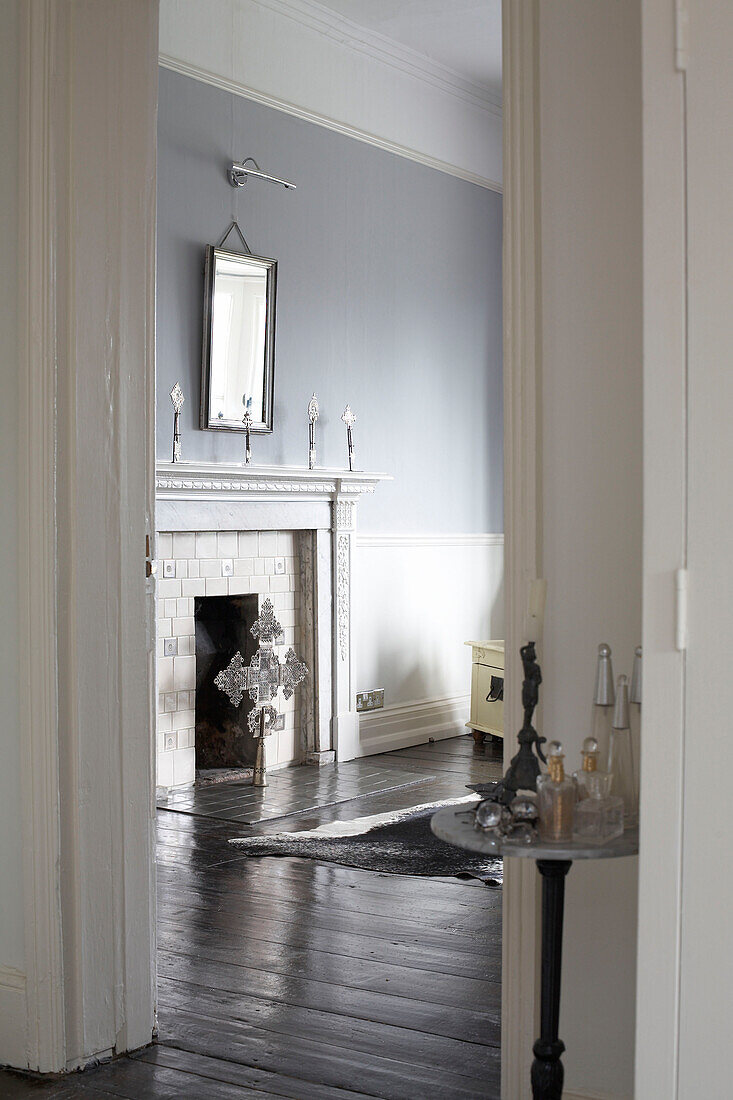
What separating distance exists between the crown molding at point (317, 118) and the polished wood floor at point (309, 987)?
367 centimetres

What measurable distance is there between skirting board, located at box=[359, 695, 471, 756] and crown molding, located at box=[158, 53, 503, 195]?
10.1 ft

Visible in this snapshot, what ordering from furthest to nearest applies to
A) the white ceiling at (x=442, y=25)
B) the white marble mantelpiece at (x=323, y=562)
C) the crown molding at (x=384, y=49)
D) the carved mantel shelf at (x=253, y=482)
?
the white ceiling at (x=442, y=25) < the crown molding at (x=384, y=49) < the white marble mantelpiece at (x=323, y=562) < the carved mantel shelf at (x=253, y=482)

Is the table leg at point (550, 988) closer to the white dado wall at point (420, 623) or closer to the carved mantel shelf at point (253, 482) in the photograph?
the carved mantel shelf at point (253, 482)

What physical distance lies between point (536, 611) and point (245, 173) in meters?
4.72

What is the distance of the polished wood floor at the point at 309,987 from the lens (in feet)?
8.77

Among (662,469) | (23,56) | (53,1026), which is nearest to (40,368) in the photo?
(23,56)

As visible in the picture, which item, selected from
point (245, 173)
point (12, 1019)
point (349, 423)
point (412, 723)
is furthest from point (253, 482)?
point (12, 1019)

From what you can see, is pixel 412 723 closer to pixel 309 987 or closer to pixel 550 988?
pixel 309 987

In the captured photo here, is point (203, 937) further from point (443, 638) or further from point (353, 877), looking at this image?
point (443, 638)

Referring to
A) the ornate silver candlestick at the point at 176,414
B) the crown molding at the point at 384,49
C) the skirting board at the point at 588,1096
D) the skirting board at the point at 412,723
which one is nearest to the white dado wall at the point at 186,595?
the ornate silver candlestick at the point at 176,414

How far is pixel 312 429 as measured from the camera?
6.57 metres

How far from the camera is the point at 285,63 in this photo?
6.47 metres

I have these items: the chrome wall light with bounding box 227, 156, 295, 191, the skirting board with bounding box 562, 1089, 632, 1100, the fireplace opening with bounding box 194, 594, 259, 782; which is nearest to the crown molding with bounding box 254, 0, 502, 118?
the chrome wall light with bounding box 227, 156, 295, 191

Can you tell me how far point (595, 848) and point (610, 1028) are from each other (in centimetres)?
57
